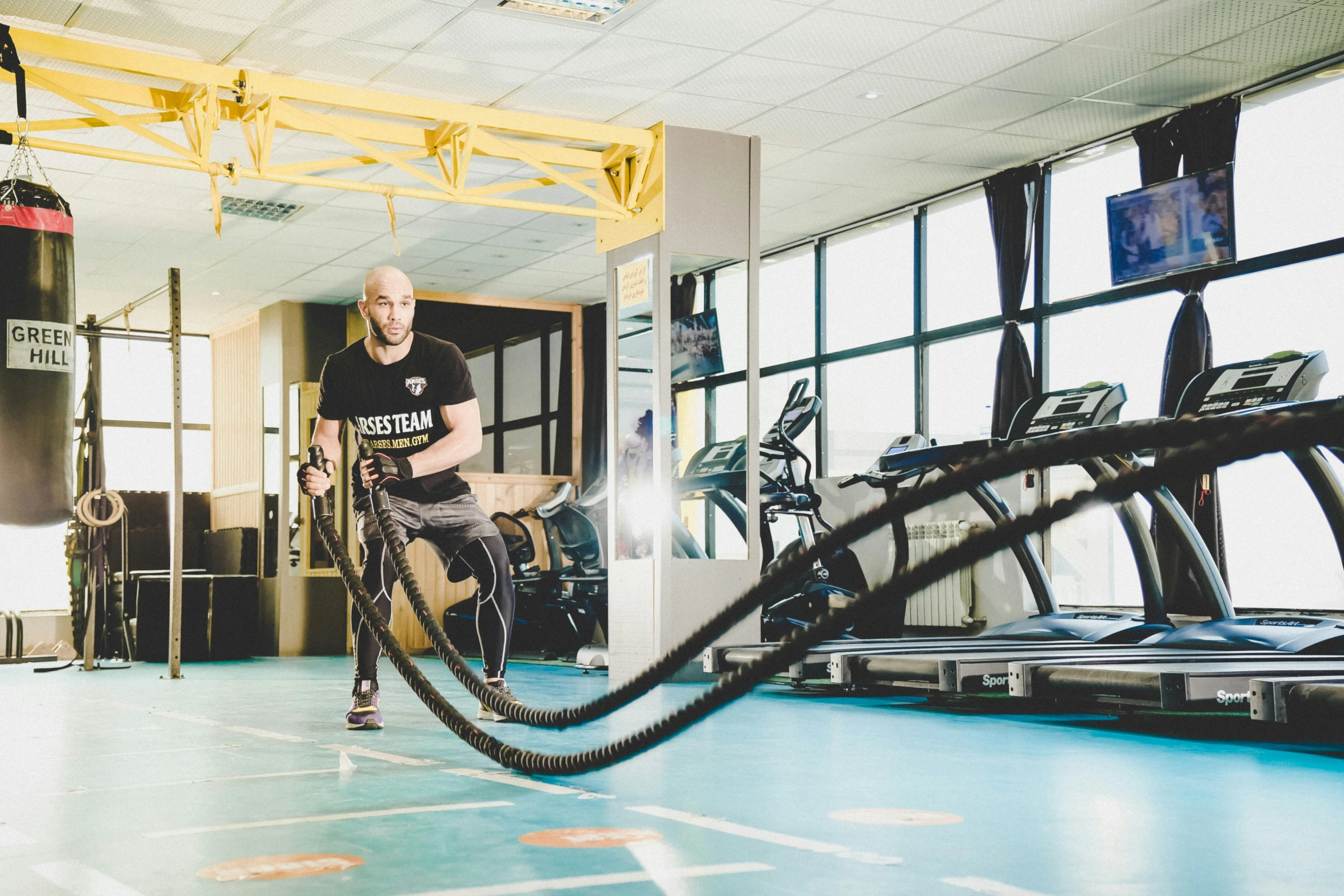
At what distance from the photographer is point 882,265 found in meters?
9.35

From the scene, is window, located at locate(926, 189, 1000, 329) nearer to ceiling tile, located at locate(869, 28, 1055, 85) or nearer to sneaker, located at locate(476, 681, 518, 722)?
ceiling tile, located at locate(869, 28, 1055, 85)

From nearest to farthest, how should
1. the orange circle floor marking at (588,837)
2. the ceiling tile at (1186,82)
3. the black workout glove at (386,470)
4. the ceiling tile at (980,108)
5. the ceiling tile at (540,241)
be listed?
the orange circle floor marking at (588,837)
the black workout glove at (386,470)
the ceiling tile at (1186,82)
the ceiling tile at (980,108)
the ceiling tile at (540,241)

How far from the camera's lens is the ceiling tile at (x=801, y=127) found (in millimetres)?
7219

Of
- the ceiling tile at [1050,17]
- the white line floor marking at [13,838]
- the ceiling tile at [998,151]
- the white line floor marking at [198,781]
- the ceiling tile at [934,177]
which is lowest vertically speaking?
the white line floor marking at [198,781]

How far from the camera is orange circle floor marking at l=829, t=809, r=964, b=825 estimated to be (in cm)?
254

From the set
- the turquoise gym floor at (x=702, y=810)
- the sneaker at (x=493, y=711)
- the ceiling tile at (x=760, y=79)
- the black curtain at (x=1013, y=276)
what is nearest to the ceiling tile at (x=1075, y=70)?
the ceiling tile at (x=760, y=79)

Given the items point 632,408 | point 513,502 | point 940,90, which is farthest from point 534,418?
point 940,90

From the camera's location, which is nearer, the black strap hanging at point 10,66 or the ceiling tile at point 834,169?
the black strap hanging at point 10,66

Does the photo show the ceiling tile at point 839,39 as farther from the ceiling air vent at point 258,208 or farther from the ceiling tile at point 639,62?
the ceiling air vent at point 258,208

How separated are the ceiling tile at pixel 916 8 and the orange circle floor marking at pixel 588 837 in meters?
4.39

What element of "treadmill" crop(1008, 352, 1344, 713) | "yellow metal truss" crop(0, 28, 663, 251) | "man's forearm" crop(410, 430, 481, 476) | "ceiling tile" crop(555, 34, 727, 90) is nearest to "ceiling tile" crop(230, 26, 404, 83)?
"yellow metal truss" crop(0, 28, 663, 251)

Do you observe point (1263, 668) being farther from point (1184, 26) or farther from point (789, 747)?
point (1184, 26)

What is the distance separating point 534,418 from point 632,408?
198 inches

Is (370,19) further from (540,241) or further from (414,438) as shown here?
(540,241)
